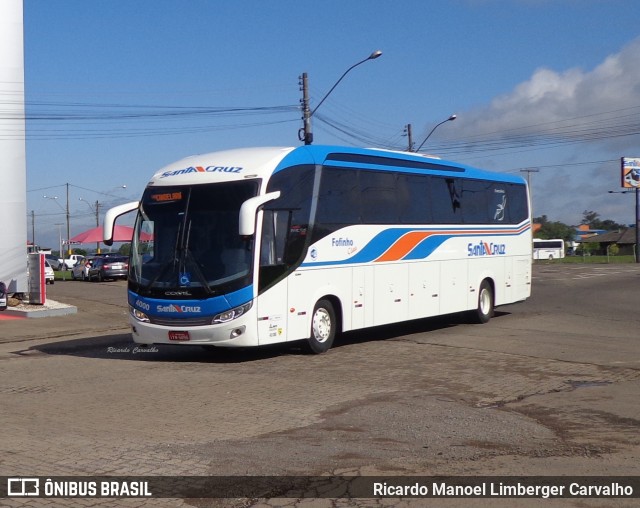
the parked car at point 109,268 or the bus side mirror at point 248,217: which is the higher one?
the bus side mirror at point 248,217

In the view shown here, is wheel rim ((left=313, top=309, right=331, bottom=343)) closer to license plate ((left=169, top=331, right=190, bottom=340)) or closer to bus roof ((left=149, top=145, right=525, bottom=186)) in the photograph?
license plate ((left=169, top=331, right=190, bottom=340))

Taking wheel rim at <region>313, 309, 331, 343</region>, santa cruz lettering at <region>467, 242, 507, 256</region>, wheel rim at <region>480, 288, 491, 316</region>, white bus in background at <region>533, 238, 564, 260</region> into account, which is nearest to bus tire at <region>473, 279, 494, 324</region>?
wheel rim at <region>480, 288, 491, 316</region>

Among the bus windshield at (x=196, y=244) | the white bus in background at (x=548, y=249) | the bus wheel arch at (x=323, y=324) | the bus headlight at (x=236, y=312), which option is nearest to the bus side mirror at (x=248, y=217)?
the bus windshield at (x=196, y=244)

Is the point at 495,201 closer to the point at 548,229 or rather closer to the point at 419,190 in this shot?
the point at 419,190

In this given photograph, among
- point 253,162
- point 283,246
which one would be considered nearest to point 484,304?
point 283,246

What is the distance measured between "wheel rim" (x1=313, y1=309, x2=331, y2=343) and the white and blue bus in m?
0.03

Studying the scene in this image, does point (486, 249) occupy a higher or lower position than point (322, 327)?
higher

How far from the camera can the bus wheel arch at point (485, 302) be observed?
21.1 metres

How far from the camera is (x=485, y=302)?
70.4 feet

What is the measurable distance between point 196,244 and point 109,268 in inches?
1455

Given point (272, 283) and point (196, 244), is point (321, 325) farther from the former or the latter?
point (196, 244)

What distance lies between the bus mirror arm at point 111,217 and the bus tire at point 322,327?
12.2 ft

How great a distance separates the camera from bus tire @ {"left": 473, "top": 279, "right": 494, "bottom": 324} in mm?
21094

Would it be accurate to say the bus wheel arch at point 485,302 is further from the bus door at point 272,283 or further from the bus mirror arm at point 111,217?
the bus mirror arm at point 111,217
